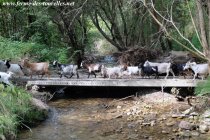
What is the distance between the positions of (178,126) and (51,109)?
14.8 ft

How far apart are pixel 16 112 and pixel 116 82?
4.75 m

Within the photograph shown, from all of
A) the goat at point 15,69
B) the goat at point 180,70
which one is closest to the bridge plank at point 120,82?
the goat at point 15,69

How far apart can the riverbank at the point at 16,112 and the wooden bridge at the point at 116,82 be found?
2514 mm

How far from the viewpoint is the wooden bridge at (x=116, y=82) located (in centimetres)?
1349

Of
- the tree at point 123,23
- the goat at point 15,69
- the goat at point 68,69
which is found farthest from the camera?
the tree at point 123,23

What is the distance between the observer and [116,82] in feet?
46.2

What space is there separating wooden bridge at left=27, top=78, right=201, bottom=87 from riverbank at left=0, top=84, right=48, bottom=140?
8.25ft

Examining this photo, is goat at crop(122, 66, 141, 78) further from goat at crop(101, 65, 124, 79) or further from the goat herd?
goat at crop(101, 65, 124, 79)

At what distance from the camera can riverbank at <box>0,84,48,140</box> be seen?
29.7 feet

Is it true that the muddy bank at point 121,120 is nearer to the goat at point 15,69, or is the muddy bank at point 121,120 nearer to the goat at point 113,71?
the goat at point 113,71

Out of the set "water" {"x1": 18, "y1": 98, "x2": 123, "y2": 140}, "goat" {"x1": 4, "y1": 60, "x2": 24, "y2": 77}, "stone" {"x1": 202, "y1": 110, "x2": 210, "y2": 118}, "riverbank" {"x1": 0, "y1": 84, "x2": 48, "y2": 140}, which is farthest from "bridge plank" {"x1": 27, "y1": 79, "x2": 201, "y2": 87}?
"riverbank" {"x1": 0, "y1": 84, "x2": 48, "y2": 140}

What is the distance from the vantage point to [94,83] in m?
14.2

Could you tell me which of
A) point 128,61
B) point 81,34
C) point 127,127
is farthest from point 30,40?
point 127,127

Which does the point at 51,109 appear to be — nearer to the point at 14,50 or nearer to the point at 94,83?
the point at 94,83
